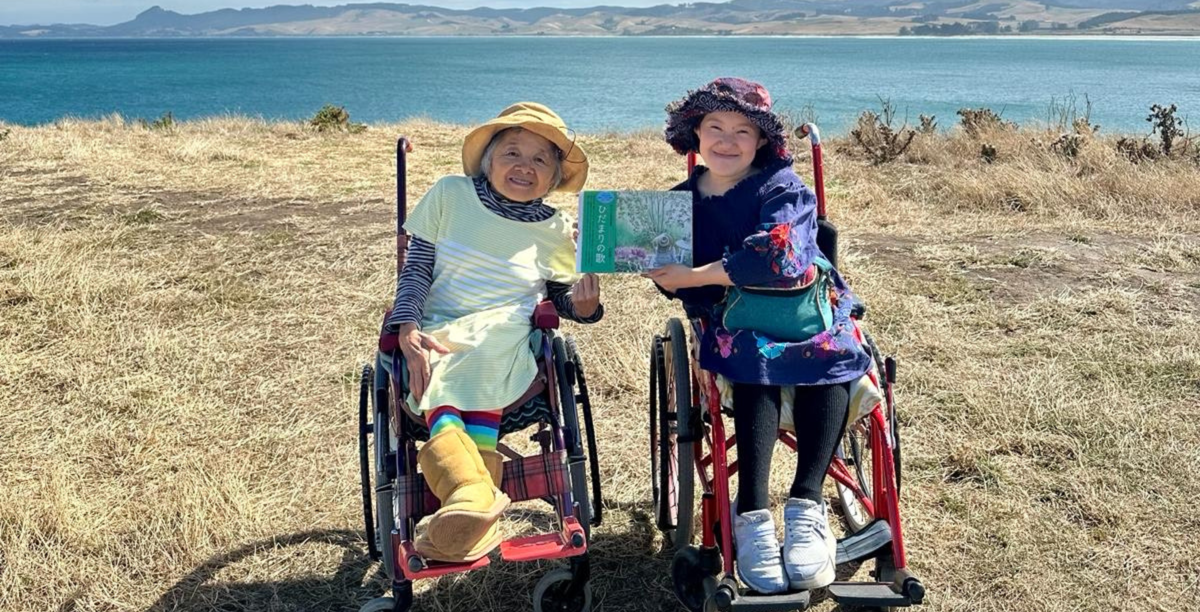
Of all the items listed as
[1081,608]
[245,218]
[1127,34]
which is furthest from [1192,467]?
[1127,34]

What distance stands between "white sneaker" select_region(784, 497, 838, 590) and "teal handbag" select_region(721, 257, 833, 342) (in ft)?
1.56

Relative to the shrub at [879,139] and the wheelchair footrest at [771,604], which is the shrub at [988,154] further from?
the wheelchair footrest at [771,604]

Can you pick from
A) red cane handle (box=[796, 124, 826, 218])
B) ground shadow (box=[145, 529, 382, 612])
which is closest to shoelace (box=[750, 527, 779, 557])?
red cane handle (box=[796, 124, 826, 218])

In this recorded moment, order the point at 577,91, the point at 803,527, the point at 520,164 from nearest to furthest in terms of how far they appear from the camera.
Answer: the point at 803,527, the point at 520,164, the point at 577,91

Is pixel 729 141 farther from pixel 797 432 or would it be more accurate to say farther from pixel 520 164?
pixel 797 432

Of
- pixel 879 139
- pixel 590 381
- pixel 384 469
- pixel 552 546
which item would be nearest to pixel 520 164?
pixel 384 469

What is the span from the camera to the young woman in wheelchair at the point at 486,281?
8.27 feet

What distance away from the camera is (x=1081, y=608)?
2652mm

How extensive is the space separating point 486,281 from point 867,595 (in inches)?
56.7

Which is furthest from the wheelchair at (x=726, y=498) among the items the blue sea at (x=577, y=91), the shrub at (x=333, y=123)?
the blue sea at (x=577, y=91)

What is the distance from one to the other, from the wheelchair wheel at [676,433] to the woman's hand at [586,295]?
0.92ft

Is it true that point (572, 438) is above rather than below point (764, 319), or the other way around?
below

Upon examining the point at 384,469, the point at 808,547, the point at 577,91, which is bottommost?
the point at 808,547

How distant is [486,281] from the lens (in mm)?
2799
